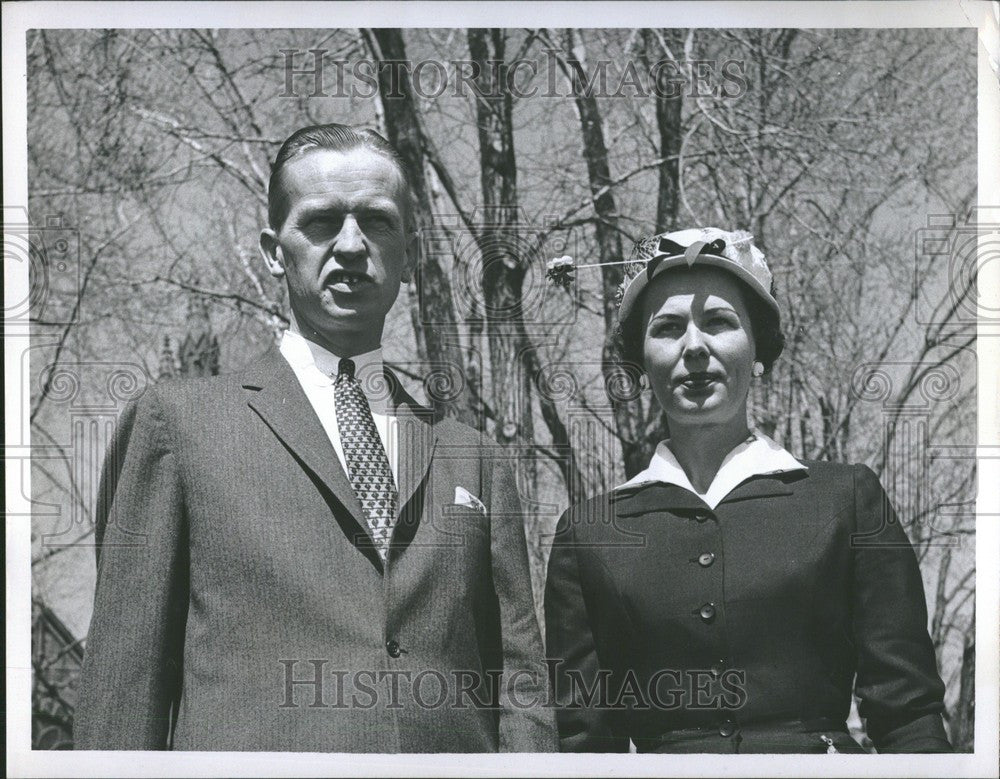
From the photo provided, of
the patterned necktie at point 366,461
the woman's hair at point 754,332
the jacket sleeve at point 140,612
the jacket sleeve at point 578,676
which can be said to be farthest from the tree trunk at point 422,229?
the jacket sleeve at point 140,612

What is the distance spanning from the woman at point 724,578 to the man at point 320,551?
Answer: 25 centimetres

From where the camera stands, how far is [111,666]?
202 inches

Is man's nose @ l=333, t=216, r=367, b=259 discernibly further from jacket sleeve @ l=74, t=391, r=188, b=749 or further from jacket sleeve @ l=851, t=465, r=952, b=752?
jacket sleeve @ l=851, t=465, r=952, b=752

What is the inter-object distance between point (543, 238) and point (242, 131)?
116cm

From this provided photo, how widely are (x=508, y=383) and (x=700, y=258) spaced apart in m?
0.81

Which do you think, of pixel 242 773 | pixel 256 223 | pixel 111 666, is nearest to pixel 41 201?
pixel 256 223

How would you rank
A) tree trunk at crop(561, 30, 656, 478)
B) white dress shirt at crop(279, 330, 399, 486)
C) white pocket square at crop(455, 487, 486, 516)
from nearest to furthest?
white dress shirt at crop(279, 330, 399, 486) < white pocket square at crop(455, 487, 486, 516) < tree trunk at crop(561, 30, 656, 478)

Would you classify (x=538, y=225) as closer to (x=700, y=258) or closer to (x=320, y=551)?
(x=700, y=258)

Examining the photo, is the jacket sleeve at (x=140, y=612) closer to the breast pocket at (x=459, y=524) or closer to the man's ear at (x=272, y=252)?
the man's ear at (x=272, y=252)

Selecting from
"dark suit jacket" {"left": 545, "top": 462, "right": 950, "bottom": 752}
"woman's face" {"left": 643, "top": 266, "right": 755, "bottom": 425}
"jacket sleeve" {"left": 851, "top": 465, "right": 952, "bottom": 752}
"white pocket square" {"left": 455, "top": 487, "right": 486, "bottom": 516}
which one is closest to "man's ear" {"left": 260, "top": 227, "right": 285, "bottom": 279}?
"white pocket square" {"left": 455, "top": 487, "right": 486, "bottom": 516}

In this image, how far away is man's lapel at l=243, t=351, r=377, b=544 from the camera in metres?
5.29

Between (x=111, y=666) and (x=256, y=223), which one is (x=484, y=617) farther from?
(x=256, y=223)

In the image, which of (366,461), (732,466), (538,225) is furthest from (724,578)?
(538,225)

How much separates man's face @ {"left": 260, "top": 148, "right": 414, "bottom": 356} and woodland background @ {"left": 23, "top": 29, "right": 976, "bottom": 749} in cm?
20
